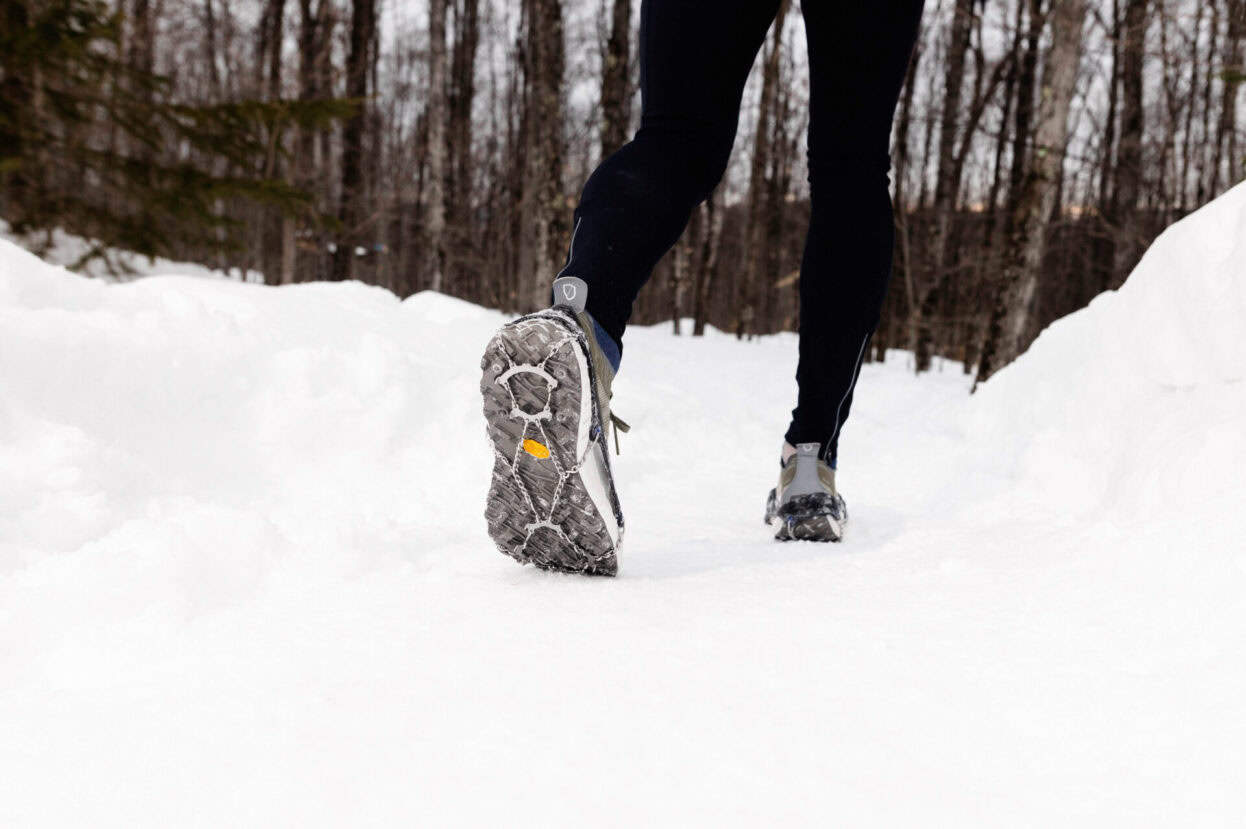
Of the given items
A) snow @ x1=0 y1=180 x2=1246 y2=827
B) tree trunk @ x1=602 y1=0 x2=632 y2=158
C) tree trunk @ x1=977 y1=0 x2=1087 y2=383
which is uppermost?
tree trunk @ x1=602 y1=0 x2=632 y2=158

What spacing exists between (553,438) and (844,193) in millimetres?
726

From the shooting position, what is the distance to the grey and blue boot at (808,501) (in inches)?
54.2

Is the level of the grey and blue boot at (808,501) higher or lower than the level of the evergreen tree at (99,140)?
lower

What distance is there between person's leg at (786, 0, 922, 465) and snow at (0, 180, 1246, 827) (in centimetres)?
Answer: 29

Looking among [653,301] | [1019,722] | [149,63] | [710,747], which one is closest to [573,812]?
[710,747]

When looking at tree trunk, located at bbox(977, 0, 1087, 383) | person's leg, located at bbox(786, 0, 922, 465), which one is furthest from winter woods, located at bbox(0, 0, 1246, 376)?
person's leg, located at bbox(786, 0, 922, 465)

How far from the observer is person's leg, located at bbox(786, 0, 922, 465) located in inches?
49.1

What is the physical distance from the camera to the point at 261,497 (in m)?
1.47

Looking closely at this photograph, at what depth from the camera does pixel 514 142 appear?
20.1 m

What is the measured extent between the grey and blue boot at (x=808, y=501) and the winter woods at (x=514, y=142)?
96.0 inches

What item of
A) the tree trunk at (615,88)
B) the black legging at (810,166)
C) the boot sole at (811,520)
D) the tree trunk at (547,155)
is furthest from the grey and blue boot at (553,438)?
the tree trunk at (615,88)

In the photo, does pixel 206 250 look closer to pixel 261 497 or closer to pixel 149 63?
pixel 261 497

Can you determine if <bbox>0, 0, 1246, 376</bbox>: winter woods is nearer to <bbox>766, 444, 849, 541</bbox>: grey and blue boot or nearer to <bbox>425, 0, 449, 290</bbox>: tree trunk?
<bbox>425, 0, 449, 290</bbox>: tree trunk

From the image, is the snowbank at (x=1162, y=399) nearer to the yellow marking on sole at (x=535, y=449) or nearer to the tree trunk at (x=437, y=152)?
the yellow marking on sole at (x=535, y=449)
